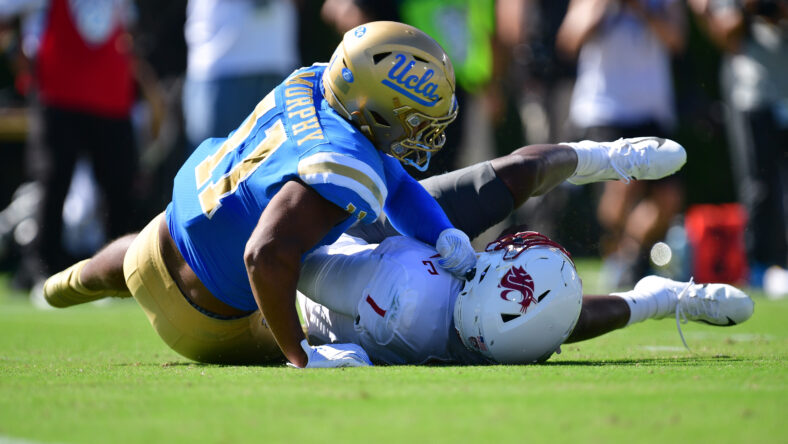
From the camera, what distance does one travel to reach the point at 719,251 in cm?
818

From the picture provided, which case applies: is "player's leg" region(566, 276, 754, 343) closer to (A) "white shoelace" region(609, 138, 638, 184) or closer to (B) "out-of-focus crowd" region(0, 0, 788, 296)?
(A) "white shoelace" region(609, 138, 638, 184)

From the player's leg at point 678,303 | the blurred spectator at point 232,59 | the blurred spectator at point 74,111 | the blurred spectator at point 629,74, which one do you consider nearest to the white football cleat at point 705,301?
the player's leg at point 678,303

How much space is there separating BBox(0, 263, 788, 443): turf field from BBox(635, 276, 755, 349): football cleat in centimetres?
17

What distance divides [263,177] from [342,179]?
0.91 feet

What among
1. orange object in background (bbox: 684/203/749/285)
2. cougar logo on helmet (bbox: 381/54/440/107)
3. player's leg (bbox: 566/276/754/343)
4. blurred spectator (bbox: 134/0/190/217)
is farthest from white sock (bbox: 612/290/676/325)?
blurred spectator (bbox: 134/0/190/217)

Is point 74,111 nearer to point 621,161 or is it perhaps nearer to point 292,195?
point 621,161

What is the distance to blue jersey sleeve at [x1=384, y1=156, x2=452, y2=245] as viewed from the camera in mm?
3650

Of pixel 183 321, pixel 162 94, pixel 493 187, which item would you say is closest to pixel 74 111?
pixel 162 94

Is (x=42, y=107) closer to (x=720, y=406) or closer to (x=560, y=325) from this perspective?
(x=560, y=325)

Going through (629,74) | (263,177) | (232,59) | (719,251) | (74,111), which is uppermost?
(263,177)

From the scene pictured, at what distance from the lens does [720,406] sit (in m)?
2.44

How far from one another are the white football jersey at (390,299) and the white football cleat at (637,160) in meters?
0.93

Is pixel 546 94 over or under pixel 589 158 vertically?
under

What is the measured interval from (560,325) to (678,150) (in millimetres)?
1244
